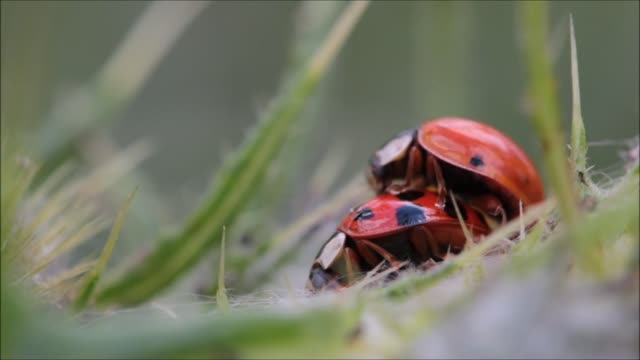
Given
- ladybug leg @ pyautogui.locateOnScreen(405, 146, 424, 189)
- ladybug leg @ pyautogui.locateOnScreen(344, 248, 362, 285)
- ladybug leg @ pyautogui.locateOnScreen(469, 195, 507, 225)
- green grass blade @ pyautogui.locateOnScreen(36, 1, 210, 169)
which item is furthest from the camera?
green grass blade @ pyautogui.locateOnScreen(36, 1, 210, 169)

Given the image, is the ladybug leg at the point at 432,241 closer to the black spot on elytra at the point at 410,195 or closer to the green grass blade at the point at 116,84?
the black spot on elytra at the point at 410,195

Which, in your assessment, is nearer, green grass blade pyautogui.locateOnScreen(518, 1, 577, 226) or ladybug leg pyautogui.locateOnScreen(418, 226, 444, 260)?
green grass blade pyautogui.locateOnScreen(518, 1, 577, 226)

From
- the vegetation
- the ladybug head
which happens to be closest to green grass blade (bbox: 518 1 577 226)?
the vegetation

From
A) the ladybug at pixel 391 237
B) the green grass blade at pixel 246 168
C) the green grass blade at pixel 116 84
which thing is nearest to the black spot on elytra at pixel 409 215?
the ladybug at pixel 391 237

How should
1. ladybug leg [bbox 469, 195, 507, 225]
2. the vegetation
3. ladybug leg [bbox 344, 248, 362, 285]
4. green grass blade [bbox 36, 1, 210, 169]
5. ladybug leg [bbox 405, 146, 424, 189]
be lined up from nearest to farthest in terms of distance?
the vegetation < ladybug leg [bbox 344, 248, 362, 285] < ladybug leg [bbox 469, 195, 507, 225] < ladybug leg [bbox 405, 146, 424, 189] < green grass blade [bbox 36, 1, 210, 169]

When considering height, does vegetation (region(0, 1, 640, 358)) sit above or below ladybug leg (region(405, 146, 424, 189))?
above

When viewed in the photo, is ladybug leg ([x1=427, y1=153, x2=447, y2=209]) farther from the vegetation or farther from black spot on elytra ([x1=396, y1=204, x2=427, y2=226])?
the vegetation

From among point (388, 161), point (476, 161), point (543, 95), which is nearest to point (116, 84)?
point (388, 161)
